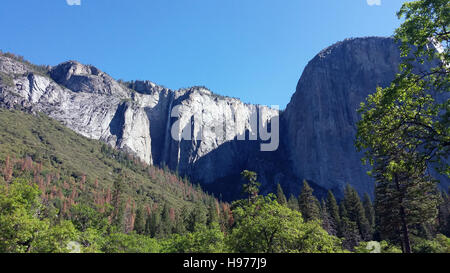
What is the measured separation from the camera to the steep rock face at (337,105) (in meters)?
138

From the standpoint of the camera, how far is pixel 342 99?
15238cm

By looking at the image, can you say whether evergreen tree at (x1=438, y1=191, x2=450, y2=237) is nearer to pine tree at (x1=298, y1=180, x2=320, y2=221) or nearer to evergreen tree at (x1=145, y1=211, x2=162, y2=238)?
pine tree at (x1=298, y1=180, x2=320, y2=221)

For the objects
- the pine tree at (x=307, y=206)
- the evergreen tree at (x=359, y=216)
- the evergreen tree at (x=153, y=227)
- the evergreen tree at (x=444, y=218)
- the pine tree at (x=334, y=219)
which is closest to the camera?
the evergreen tree at (x=444, y=218)

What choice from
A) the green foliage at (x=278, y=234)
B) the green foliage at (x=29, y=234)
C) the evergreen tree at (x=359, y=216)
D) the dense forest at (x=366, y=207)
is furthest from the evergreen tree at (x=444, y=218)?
the green foliage at (x=29, y=234)

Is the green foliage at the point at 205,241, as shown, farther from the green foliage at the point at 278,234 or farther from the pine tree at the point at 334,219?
the pine tree at the point at 334,219

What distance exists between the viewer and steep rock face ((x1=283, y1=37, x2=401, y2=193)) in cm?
13850

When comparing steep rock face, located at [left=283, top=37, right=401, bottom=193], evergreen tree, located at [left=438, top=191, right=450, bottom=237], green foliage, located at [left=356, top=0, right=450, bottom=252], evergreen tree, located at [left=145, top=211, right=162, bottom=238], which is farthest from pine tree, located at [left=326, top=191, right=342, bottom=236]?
steep rock face, located at [left=283, top=37, right=401, bottom=193]

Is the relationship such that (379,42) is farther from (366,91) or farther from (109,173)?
(109,173)

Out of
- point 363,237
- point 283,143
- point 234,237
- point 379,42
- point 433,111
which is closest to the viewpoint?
point 433,111

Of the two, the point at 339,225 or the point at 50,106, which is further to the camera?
the point at 50,106
